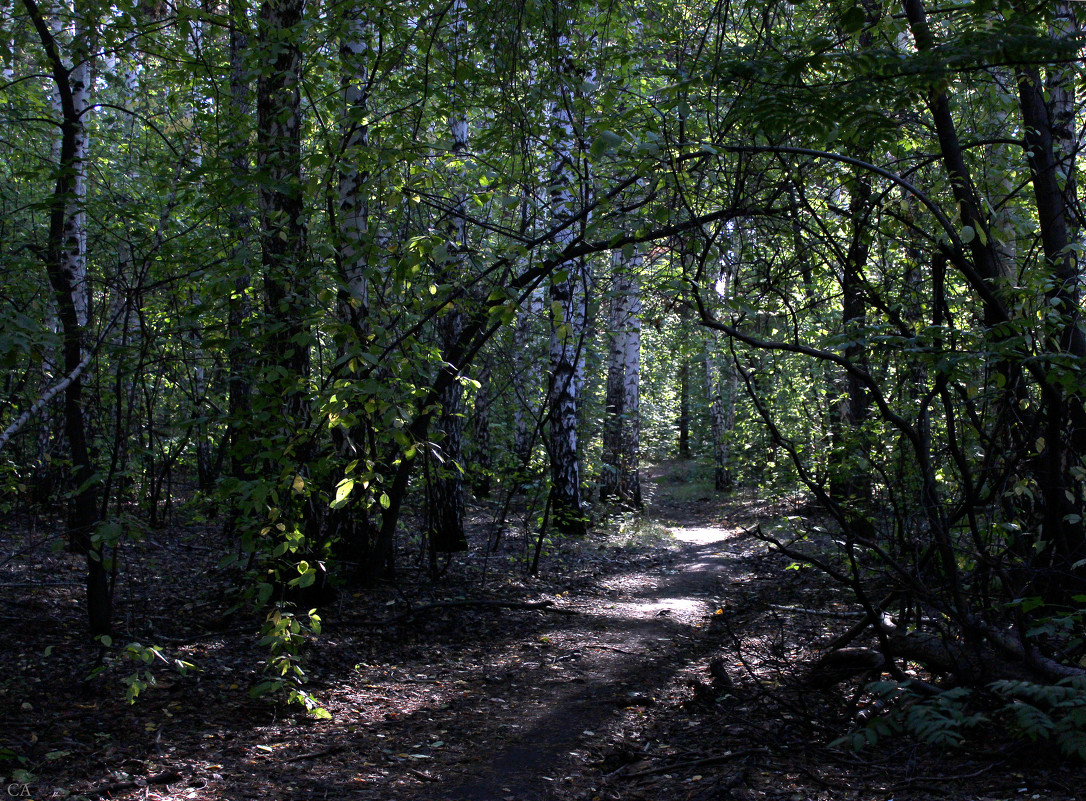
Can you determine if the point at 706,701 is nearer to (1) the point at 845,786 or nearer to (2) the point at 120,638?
(1) the point at 845,786

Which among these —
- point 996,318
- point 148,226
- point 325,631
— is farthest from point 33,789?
point 996,318

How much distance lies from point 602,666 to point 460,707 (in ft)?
4.58

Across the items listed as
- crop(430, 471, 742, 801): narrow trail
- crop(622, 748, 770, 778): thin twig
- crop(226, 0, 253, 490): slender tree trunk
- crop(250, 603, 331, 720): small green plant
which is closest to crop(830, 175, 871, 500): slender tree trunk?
crop(430, 471, 742, 801): narrow trail

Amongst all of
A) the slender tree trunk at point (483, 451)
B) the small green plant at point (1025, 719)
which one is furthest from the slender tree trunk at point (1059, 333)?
the slender tree trunk at point (483, 451)

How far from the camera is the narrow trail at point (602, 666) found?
13.0ft

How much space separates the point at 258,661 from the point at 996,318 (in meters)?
5.45

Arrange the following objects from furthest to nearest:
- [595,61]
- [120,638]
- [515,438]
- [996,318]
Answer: [515,438], [595,61], [120,638], [996,318]

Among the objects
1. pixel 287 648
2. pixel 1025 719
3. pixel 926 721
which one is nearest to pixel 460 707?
pixel 287 648

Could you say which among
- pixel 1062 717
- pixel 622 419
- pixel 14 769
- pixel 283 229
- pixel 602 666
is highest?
pixel 283 229

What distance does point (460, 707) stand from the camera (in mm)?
4996

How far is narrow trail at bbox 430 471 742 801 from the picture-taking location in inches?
156

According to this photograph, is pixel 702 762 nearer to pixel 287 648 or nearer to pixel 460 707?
pixel 460 707

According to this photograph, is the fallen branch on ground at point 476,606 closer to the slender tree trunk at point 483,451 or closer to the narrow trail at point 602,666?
the narrow trail at point 602,666

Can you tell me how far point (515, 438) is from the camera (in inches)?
679
